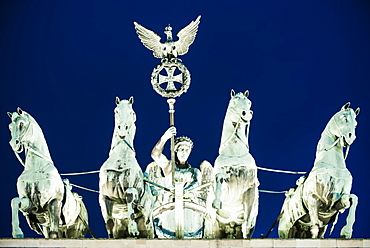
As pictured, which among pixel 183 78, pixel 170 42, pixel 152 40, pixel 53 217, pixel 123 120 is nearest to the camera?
pixel 53 217

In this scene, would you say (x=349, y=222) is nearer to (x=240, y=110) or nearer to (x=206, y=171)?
(x=240, y=110)

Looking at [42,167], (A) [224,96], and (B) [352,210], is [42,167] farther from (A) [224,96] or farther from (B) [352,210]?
(A) [224,96]

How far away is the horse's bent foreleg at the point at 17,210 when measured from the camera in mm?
10094

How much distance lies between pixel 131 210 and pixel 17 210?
49.4 inches

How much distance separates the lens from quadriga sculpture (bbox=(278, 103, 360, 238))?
10.3 m

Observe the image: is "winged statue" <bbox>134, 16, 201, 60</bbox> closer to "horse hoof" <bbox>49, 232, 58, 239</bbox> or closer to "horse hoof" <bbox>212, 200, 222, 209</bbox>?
"horse hoof" <bbox>212, 200, 222, 209</bbox>

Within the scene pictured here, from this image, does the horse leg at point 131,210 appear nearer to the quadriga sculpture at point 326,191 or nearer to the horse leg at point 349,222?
the quadriga sculpture at point 326,191

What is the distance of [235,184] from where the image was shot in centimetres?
1034

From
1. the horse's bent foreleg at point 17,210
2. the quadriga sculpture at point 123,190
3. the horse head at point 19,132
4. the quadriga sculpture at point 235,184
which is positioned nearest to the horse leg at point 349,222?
the quadriga sculpture at point 235,184

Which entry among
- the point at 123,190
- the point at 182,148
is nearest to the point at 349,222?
the point at 123,190

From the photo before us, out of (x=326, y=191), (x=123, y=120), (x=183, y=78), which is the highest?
(x=183, y=78)

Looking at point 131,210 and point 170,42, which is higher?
point 170,42

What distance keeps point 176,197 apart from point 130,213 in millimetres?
721

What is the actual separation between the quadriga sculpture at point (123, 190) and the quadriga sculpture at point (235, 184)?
0.79m
